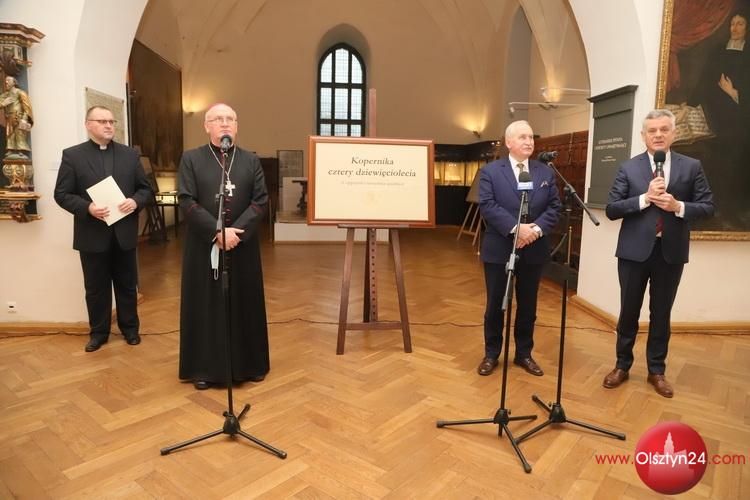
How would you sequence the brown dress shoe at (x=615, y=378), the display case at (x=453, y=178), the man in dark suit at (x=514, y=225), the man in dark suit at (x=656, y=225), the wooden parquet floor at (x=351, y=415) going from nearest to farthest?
the wooden parquet floor at (x=351, y=415), the man in dark suit at (x=656, y=225), the man in dark suit at (x=514, y=225), the brown dress shoe at (x=615, y=378), the display case at (x=453, y=178)

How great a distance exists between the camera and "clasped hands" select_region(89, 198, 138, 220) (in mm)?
3771

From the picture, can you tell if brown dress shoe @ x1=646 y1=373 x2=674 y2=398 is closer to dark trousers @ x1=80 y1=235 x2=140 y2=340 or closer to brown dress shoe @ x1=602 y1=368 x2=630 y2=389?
brown dress shoe @ x1=602 y1=368 x2=630 y2=389

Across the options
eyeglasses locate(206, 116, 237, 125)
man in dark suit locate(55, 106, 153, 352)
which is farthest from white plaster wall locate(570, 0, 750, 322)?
man in dark suit locate(55, 106, 153, 352)

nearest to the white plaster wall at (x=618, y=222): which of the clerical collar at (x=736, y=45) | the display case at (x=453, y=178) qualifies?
the clerical collar at (x=736, y=45)

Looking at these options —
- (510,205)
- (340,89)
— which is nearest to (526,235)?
(510,205)

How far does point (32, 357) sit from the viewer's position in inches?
151

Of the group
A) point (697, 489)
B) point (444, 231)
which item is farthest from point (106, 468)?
point (444, 231)

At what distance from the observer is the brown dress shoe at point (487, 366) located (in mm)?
3596

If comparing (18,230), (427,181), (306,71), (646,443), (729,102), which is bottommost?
(646,443)

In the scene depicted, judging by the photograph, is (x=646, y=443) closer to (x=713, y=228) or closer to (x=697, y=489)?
(x=697, y=489)

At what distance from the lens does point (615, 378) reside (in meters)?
3.44

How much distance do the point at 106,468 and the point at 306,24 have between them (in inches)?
555

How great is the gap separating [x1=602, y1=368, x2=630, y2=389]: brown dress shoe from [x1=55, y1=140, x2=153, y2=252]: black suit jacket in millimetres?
3626

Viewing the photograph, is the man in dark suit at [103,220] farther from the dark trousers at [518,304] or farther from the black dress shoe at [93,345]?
the dark trousers at [518,304]
